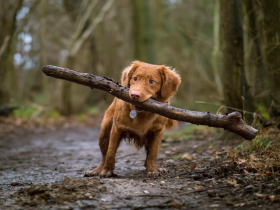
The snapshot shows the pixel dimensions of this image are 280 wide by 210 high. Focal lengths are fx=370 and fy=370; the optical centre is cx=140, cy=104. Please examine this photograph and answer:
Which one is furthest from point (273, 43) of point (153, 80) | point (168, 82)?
point (153, 80)

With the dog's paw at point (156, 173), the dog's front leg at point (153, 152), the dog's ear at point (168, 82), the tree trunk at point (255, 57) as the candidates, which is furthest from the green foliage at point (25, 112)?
the dog's ear at point (168, 82)

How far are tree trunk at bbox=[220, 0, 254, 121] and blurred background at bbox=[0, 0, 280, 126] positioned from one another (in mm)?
18

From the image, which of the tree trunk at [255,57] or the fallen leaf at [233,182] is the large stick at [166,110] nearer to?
the fallen leaf at [233,182]

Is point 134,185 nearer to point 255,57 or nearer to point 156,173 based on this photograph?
point 156,173

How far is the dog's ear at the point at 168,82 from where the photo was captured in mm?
5350

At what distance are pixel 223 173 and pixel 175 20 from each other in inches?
917

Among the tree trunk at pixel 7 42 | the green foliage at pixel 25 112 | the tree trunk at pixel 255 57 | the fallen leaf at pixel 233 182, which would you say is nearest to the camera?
the fallen leaf at pixel 233 182

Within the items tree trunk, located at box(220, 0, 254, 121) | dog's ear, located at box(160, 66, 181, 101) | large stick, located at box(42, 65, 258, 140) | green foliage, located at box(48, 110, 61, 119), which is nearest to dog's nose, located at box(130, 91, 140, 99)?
large stick, located at box(42, 65, 258, 140)

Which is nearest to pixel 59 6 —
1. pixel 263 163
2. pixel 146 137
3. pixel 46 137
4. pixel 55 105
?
pixel 55 105

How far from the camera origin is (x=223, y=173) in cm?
486

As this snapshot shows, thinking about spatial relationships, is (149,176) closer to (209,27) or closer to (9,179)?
(9,179)

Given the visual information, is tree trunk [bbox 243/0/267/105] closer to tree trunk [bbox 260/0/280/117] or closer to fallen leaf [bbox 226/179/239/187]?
tree trunk [bbox 260/0/280/117]

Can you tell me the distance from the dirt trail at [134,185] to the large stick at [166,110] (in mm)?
625

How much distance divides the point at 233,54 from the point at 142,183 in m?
3.49
